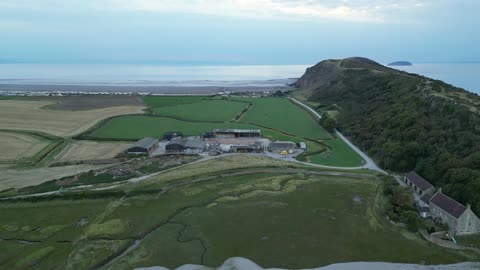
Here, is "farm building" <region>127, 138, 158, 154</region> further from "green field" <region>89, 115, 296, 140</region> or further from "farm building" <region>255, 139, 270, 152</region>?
"farm building" <region>255, 139, 270, 152</region>

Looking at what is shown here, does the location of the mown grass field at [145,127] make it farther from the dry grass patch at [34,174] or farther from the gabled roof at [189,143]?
the dry grass patch at [34,174]

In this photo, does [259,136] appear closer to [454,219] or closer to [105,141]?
[105,141]

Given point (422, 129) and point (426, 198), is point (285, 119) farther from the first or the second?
point (426, 198)

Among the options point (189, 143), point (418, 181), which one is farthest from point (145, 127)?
point (418, 181)

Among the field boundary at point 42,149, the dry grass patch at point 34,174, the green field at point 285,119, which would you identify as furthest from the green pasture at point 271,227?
the green field at point 285,119

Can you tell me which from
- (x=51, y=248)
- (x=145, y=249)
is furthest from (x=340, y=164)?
(x=51, y=248)
